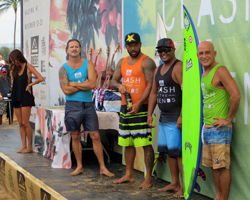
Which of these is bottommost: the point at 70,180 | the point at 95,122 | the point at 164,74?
the point at 70,180

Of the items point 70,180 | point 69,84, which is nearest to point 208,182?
point 70,180

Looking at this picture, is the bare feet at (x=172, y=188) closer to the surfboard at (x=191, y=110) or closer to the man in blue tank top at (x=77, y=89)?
the surfboard at (x=191, y=110)

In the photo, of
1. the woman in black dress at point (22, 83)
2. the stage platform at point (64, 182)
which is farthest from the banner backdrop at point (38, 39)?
the stage platform at point (64, 182)

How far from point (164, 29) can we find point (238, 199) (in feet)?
6.47

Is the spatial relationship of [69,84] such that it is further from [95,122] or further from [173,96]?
[173,96]

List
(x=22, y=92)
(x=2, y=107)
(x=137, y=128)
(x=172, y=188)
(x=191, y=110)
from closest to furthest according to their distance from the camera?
(x=191, y=110)
(x=172, y=188)
(x=137, y=128)
(x=22, y=92)
(x=2, y=107)

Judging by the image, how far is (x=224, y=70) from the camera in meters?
2.73

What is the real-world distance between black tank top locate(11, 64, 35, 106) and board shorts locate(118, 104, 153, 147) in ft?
6.71

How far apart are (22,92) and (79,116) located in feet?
4.79

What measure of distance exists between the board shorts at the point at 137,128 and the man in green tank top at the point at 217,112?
0.79 meters

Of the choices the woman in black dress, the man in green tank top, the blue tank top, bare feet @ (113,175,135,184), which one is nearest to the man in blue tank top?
the blue tank top

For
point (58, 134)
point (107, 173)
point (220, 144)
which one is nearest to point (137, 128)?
point (107, 173)

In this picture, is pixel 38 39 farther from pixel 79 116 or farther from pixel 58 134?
pixel 79 116

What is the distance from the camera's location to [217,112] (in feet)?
9.11
